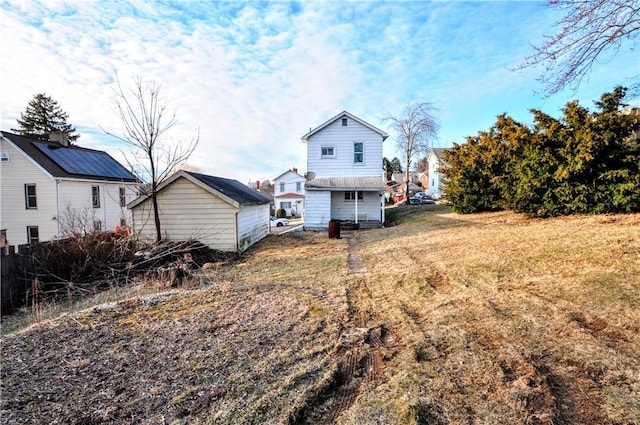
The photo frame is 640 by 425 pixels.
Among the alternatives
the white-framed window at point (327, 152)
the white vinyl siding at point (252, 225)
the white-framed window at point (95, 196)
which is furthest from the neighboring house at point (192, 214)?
the white-framed window at point (95, 196)

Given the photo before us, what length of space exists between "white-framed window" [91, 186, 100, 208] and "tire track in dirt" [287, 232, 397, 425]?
828 inches

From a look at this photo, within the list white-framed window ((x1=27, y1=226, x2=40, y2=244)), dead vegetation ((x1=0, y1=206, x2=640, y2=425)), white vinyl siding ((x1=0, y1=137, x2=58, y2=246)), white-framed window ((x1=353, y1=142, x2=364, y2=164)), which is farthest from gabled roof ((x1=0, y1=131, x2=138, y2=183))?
dead vegetation ((x1=0, y1=206, x2=640, y2=425))

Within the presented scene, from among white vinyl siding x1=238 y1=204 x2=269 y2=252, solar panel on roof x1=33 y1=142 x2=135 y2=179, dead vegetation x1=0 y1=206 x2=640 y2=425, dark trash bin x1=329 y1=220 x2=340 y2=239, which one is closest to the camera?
dead vegetation x1=0 y1=206 x2=640 y2=425

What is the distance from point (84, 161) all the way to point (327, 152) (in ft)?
54.1

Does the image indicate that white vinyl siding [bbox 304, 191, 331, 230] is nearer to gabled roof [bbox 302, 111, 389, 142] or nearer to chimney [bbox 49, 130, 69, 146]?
gabled roof [bbox 302, 111, 389, 142]

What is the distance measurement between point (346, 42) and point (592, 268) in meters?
9.34

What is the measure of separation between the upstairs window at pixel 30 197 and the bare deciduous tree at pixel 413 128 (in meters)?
29.3

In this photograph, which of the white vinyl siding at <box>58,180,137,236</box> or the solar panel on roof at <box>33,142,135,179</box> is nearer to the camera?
the white vinyl siding at <box>58,180,137,236</box>

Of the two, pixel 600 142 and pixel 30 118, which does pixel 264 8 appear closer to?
pixel 600 142

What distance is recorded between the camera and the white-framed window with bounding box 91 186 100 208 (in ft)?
66.2

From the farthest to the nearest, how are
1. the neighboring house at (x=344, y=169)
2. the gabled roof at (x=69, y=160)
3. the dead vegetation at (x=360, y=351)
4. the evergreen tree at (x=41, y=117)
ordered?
the evergreen tree at (x=41, y=117)
the neighboring house at (x=344, y=169)
the gabled roof at (x=69, y=160)
the dead vegetation at (x=360, y=351)

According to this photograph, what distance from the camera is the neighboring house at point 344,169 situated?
61.0 ft

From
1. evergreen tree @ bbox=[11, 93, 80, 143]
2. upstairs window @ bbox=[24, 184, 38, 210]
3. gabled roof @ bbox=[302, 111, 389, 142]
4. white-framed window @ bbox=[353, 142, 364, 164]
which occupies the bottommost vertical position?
upstairs window @ bbox=[24, 184, 38, 210]

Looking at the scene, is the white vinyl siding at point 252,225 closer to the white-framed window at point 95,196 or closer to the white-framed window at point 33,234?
the white-framed window at point 95,196
